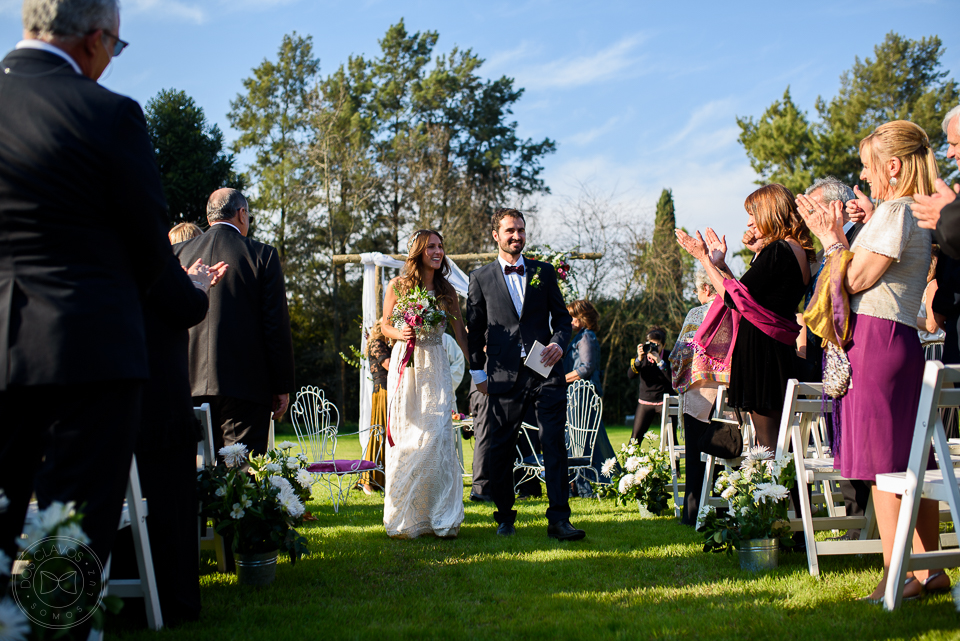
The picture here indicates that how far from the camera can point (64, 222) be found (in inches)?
81.9

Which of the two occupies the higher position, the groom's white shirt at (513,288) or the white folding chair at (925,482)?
the groom's white shirt at (513,288)

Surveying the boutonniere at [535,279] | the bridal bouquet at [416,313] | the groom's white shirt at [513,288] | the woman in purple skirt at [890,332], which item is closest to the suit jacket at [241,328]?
the bridal bouquet at [416,313]

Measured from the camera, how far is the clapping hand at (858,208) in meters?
3.92

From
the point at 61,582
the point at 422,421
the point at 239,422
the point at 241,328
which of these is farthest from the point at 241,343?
the point at 61,582

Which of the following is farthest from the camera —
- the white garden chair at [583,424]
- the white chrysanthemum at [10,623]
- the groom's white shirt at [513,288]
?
the white garden chair at [583,424]

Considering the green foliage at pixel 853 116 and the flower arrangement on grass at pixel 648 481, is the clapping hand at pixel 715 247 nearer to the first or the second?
the flower arrangement on grass at pixel 648 481

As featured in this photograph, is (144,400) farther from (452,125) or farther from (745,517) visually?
(452,125)

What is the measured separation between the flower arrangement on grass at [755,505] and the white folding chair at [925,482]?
0.88 m

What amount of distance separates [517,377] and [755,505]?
6.28 ft

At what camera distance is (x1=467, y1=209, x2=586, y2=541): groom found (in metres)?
5.20

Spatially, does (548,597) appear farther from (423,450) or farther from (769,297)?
(769,297)

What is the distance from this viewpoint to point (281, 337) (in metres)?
4.45

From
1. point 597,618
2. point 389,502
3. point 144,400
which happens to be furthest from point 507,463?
point 144,400

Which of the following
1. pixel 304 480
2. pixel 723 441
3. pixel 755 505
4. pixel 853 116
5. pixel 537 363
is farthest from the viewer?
pixel 853 116
